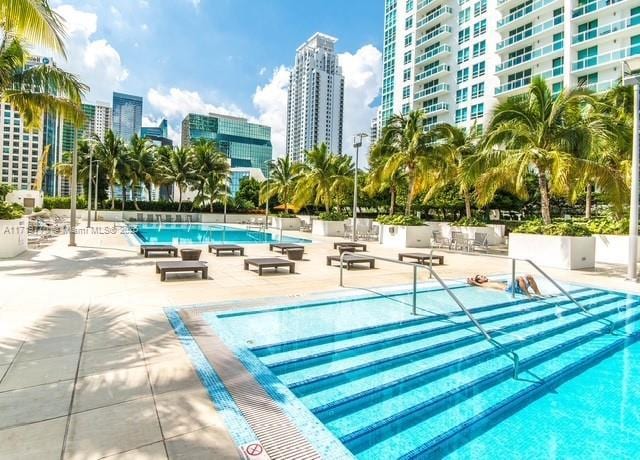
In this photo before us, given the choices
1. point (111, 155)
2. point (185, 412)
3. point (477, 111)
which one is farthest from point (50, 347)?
point (477, 111)

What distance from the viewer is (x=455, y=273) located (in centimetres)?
1109

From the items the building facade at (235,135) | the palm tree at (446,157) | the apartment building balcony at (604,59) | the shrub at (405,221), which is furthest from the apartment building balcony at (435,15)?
the building facade at (235,135)

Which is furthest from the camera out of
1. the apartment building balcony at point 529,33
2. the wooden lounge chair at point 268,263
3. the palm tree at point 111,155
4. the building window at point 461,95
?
the building window at point 461,95

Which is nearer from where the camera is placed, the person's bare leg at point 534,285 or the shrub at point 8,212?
the person's bare leg at point 534,285

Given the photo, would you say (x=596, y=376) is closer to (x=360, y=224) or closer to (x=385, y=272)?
(x=385, y=272)

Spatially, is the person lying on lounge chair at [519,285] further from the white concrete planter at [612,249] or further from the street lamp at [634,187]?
the white concrete planter at [612,249]

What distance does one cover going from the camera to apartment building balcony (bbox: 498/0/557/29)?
40.8 meters

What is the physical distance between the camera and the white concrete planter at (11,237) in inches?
443

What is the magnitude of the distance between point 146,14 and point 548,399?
17.2 meters

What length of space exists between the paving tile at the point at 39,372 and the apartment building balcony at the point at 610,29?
47.2m

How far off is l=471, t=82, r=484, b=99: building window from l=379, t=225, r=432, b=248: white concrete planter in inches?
1523

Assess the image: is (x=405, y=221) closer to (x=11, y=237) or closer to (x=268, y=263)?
(x=268, y=263)

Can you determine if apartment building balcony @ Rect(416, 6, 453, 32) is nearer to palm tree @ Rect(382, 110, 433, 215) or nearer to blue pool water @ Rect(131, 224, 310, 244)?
palm tree @ Rect(382, 110, 433, 215)

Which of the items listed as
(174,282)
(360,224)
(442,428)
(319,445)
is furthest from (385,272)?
(360,224)
